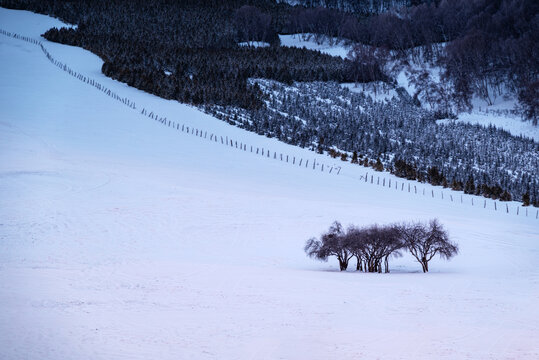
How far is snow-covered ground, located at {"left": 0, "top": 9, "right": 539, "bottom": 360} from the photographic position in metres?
15.7

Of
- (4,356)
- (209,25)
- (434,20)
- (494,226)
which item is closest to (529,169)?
(494,226)

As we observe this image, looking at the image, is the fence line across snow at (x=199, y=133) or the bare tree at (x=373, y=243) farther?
the fence line across snow at (x=199, y=133)

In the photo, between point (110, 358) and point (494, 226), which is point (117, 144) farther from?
point (110, 358)

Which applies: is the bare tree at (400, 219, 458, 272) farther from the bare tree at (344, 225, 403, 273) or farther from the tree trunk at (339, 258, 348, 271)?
the tree trunk at (339, 258, 348, 271)

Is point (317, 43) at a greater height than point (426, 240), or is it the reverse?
point (317, 43)

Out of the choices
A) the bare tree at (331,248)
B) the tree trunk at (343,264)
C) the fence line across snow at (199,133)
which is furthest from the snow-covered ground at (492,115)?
the bare tree at (331,248)

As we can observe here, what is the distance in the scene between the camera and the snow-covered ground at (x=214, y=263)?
1570 centimetres

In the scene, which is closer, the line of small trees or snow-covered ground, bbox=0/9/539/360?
snow-covered ground, bbox=0/9/539/360

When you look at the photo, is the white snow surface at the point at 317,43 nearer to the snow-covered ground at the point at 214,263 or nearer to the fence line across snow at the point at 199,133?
the fence line across snow at the point at 199,133

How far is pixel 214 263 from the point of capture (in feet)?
83.8

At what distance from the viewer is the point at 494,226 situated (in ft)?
121

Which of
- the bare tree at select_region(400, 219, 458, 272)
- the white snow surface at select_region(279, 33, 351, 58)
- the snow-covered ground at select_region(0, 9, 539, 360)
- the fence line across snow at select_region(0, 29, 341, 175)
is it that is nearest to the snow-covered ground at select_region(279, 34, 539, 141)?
the white snow surface at select_region(279, 33, 351, 58)

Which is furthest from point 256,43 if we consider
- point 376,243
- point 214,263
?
point 214,263

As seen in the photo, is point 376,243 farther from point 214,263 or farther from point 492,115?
point 492,115
